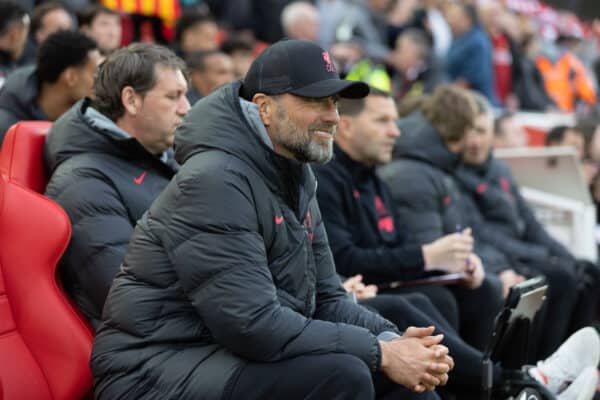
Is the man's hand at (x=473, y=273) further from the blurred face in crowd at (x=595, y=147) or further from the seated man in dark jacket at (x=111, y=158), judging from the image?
the blurred face in crowd at (x=595, y=147)

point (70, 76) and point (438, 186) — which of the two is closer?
point (70, 76)

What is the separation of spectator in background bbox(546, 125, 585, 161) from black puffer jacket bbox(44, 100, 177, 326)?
15.5ft

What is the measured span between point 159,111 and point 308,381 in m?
1.51

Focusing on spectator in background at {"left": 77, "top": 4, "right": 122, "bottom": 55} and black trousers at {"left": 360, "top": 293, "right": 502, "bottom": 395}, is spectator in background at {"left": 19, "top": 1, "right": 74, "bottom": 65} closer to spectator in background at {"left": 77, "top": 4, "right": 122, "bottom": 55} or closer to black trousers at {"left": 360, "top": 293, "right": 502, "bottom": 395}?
spectator in background at {"left": 77, "top": 4, "right": 122, "bottom": 55}

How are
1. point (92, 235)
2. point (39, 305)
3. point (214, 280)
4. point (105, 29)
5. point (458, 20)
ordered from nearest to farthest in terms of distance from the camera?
point (214, 280) → point (39, 305) → point (92, 235) → point (105, 29) → point (458, 20)

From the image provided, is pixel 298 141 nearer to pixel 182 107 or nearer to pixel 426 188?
pixel 182 107

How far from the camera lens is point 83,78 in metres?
4.57

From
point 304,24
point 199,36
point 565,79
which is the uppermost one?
point 199,36

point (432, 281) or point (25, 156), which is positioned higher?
point (25, 156)

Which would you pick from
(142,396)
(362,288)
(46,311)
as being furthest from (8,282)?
(362,288)

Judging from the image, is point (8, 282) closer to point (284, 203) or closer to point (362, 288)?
point (284, 203)

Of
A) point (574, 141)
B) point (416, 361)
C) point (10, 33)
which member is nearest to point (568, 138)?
point (574, 141)

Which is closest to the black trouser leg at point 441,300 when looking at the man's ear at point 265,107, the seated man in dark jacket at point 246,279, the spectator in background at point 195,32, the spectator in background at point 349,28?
the seated man in dark jacket at point 246,279

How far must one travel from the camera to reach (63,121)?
11.9 feet
